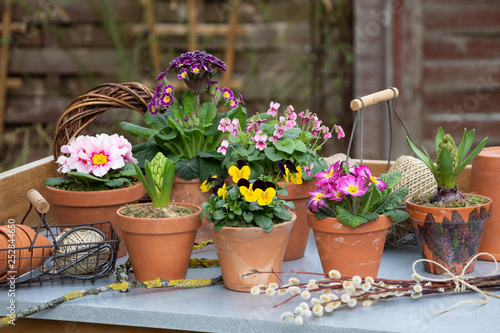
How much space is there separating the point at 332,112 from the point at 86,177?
238cm

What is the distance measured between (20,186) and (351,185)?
0.92 meters

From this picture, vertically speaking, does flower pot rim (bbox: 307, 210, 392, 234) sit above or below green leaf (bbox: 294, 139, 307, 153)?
below

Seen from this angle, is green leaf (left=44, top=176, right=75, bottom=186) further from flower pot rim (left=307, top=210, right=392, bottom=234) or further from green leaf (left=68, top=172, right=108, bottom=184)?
flower pot rim (left=307, top=210, right=392, bottom=234)

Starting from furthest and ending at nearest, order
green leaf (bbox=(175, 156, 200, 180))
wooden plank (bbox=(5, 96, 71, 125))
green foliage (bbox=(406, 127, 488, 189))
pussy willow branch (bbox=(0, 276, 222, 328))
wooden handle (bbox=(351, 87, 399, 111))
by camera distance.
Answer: wooden plank (bbox=(5, 96, 71, 125)) → green leaf (bbox=(175, 156, 200, 180)) → wooden handle (bbox=(351, 87, 399, 111)) → green foliage (bbox=(406, 127, 488, 189)) → pussy willow branch (bbox=(0, 276, 222, 328))

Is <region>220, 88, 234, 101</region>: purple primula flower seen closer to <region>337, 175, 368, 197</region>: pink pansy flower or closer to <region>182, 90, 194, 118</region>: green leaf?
<region>182, 90, 194, 118</region>: green leaf

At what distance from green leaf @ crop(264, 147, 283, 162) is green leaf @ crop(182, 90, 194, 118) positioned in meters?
0.26

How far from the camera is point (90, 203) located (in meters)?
1.42

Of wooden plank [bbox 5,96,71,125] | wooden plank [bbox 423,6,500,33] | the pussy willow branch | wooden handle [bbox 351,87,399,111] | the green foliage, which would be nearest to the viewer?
the pussy willow branch

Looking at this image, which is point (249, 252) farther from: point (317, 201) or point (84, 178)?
point (84, 178)

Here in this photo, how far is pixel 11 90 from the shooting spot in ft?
12.5

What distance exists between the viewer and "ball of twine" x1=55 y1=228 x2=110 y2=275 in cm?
127

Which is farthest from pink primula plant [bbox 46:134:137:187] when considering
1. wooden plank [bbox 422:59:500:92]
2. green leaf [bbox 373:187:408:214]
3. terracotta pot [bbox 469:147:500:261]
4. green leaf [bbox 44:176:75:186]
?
wooden plank [bbox 422:59:500:92]

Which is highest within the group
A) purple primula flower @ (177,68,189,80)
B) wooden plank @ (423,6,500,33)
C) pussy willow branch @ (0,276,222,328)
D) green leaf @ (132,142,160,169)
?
wooden plank @ (423,6,500,33)

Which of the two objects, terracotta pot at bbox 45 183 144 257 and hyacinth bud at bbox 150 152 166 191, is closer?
hyacinth bud at bbox 150 152 166 191
